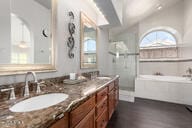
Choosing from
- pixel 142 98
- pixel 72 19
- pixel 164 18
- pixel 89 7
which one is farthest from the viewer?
pixel 164 18

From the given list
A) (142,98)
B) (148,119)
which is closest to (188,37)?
(142,98)

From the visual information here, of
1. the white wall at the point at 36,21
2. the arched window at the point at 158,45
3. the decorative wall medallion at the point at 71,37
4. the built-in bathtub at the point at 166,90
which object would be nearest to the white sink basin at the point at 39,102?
the white wall at the point at 36,21

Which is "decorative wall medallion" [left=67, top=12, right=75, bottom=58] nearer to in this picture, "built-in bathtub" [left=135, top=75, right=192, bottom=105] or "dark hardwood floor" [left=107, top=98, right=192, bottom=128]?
"dark hardwood floor" [left=107, top=98, right=192, bottom=128]

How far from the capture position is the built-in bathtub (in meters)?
3.10

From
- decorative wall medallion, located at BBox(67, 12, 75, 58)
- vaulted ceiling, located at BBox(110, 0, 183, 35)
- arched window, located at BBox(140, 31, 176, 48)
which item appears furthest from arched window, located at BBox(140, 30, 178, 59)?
decorative wall medallion, located at BBox(67, 12, 75, 58)

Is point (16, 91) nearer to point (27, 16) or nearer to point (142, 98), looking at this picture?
point (27, 16)

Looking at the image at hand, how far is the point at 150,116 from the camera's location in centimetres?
241

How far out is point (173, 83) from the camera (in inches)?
129

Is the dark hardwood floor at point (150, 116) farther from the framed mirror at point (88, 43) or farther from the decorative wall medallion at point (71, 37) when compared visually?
the decorative wall medallion at point (71, 37)

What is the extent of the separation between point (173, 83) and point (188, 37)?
5.65 ft

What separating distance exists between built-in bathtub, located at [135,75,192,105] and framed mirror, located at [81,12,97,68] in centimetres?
186

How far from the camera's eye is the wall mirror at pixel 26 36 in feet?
3.09

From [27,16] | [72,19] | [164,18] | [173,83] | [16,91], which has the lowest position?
[173,83]

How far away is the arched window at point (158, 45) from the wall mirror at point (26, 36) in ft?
13.9
